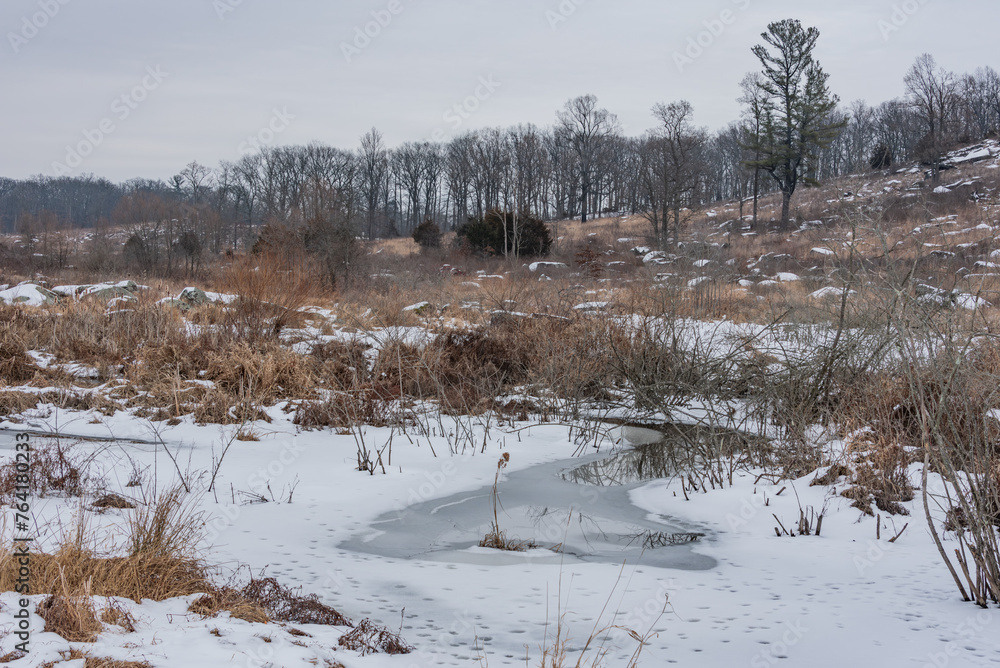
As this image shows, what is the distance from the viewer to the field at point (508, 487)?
3.05 m

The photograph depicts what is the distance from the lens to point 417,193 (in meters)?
68.6

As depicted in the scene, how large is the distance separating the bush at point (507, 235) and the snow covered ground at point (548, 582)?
27.4 metres

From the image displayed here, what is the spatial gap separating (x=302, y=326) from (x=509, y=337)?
152 inches

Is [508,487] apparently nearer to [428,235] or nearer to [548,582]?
[548,582]

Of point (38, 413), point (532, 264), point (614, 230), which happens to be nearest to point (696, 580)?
point (38, 413)

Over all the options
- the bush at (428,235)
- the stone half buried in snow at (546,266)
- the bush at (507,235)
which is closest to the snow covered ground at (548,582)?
the stone half buried in snow at (546,266)

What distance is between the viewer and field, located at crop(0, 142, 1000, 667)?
10.0 feet

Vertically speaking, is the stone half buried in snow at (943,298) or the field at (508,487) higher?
the stone half buried in snow at (943,298)

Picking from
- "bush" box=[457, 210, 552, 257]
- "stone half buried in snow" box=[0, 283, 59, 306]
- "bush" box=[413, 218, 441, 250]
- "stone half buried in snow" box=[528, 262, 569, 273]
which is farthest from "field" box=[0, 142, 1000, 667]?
"bush" box=[413, 218, 441, 250]

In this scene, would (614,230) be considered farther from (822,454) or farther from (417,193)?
(822,454)

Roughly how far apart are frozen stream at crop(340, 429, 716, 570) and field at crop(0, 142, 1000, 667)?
0.03m

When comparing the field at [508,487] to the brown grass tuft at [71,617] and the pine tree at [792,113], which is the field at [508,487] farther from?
the pine tree at [792,113]

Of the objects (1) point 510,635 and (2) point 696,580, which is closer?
(1) point 510,635

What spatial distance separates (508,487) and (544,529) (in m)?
1.26
